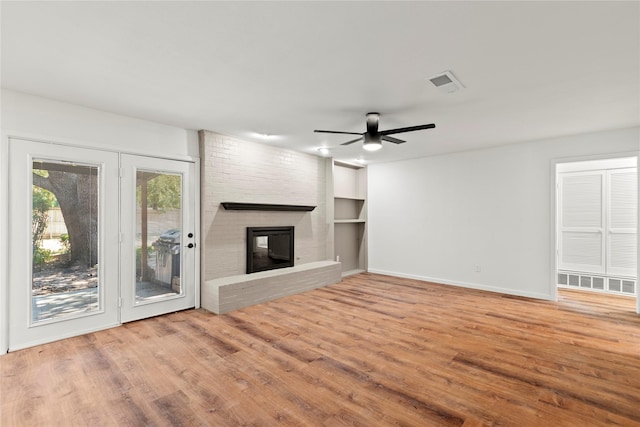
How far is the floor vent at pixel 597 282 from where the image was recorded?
509 cm

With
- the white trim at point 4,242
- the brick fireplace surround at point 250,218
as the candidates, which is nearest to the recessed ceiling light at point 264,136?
the brick fireplace surround at point 250,218

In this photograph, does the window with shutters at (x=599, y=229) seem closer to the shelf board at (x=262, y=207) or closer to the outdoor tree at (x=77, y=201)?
the shelf board at (x=262, y=207)

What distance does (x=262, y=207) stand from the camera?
16.6 feet

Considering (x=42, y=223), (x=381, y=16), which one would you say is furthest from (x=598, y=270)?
(x=42, y=223)

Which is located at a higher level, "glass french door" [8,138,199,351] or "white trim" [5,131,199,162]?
"white trim" [5,131,199,162]

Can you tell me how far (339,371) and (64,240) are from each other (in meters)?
3.33

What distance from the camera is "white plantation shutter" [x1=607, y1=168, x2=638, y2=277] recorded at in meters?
5.09

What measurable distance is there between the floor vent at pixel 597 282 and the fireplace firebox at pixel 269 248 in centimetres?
531

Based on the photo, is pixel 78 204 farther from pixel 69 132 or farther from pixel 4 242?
pixel 69 132

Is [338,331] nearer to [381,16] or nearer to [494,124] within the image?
[381,16]

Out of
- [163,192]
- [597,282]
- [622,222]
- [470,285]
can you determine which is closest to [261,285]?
[163,192]

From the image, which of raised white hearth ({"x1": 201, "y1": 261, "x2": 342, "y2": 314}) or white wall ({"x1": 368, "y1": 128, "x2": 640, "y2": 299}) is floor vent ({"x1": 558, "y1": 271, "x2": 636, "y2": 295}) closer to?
white wall ({"x1": 368, "y1": 128, "x2": 640, "y2": 299})

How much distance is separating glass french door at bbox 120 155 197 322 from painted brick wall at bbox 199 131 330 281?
0.25 meters

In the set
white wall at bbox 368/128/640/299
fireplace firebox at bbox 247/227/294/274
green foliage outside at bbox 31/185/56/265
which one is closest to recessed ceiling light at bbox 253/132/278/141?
fireplace firebox at bbox 247/227/294/274
